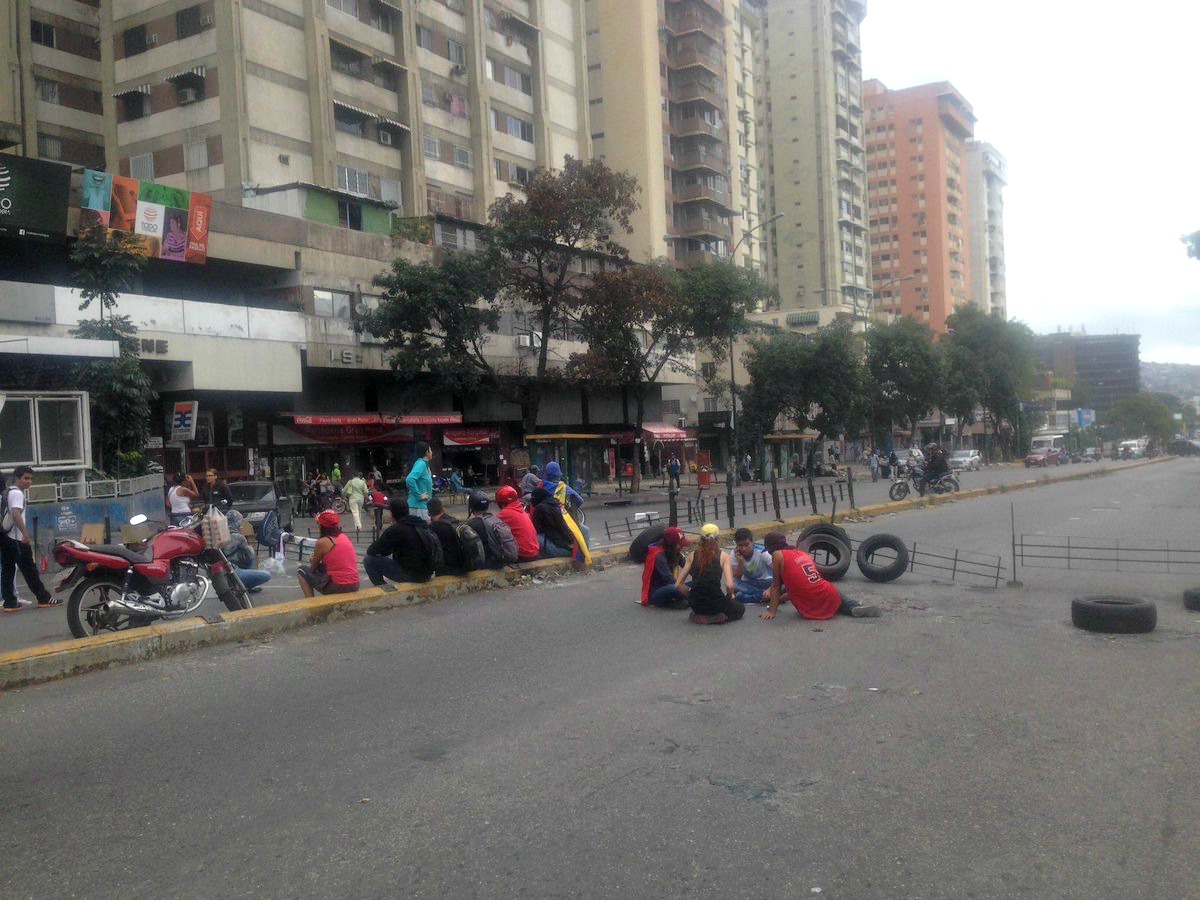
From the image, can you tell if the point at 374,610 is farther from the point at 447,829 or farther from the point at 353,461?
the point at 353,461

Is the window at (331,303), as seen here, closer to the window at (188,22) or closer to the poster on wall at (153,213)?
the poster on wall at (153,213)

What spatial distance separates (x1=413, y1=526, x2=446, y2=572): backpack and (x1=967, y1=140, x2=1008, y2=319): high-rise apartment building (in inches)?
5406

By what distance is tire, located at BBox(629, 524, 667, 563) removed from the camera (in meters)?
14.5

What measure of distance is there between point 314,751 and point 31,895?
6.47 feet

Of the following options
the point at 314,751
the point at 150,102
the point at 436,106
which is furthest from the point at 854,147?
the point at 314,751

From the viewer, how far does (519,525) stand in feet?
43.2

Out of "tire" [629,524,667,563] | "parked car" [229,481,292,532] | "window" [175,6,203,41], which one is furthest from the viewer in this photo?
"window" [175,6,203,41]

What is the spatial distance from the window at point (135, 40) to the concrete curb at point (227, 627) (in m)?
38.0

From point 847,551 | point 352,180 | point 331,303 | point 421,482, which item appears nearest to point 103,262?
point 331,303

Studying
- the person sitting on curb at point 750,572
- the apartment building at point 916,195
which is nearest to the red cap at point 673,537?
the person sitting on curb at point 750,572

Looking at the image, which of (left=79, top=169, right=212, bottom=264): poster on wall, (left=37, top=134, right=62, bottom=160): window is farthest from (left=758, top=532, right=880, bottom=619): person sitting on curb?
(left=37, top=134, right=62, bottom=160): window

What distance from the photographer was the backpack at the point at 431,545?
37.4ft

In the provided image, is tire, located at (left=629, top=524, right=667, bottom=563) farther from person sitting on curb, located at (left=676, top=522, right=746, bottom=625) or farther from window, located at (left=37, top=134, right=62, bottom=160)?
window, located at (left=37, top=134, right=62, bottom=160)

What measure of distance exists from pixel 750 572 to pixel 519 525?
3.33 metres
